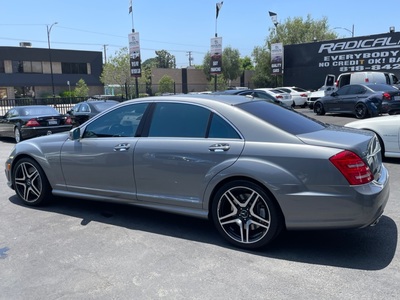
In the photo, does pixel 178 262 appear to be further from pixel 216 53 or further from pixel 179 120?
pixel 216 53

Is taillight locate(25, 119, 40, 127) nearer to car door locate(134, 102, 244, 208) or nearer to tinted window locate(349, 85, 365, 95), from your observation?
car door locate(134, 102, 244, 208)

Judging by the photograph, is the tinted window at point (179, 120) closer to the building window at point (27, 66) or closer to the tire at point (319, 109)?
the tire at point (319, 109)

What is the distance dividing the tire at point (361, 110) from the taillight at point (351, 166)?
13.9m

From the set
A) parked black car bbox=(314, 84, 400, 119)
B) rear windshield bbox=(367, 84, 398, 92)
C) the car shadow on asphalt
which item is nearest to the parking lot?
the car shadow on asphalt

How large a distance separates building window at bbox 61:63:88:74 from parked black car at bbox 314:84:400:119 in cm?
5499

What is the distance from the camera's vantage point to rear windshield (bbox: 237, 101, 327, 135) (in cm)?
411

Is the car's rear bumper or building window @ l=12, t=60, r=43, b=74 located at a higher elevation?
building window @ l=12, t=60, r=43, b=74

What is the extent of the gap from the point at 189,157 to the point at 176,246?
958 mm

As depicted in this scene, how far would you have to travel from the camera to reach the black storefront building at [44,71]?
2313 inches

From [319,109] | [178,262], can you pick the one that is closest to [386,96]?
[319,109]

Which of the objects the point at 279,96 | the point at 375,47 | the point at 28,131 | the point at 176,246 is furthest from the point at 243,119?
the point at 375,47

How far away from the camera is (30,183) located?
5621 millimetres

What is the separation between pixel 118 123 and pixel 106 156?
46cm

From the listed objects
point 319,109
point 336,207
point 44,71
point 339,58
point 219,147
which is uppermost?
point 44,71
